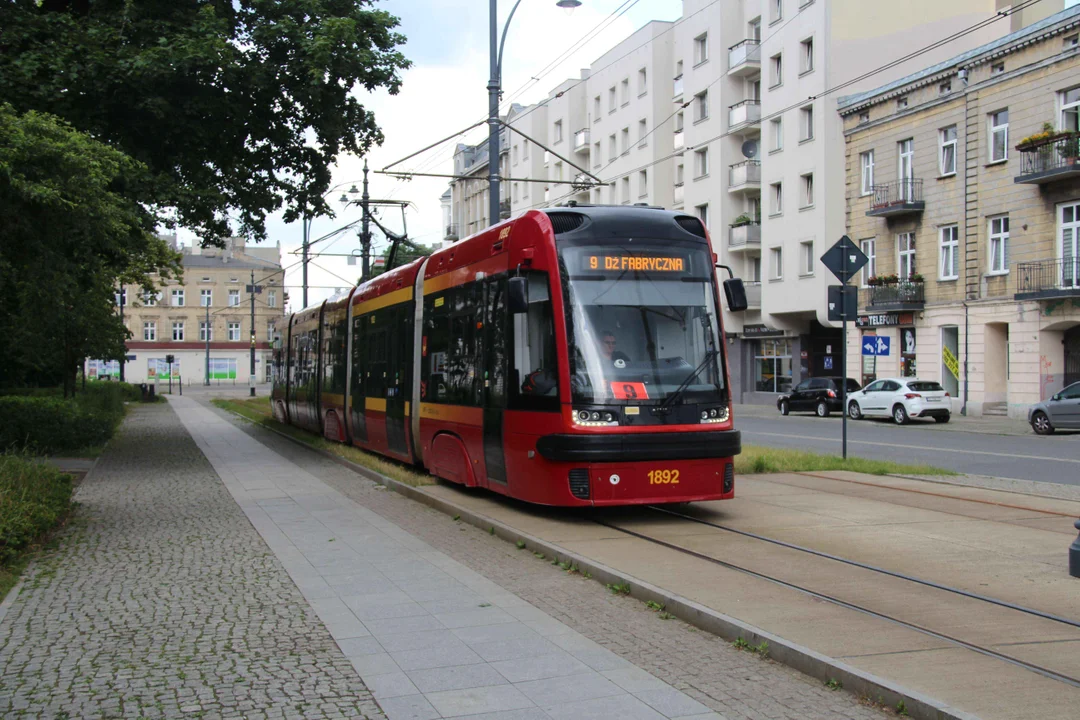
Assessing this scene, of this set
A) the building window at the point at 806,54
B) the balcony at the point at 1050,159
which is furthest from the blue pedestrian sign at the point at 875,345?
the building window at the point at 806,54

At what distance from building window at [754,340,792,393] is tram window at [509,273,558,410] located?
122ft

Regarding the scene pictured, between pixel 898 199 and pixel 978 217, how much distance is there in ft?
12.3

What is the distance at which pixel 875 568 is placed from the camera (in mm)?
7836

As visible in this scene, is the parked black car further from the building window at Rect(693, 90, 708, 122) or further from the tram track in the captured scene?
the tram track

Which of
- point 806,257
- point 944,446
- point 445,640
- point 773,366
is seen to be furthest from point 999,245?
point 445,640

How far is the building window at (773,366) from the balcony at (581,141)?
1938 cm

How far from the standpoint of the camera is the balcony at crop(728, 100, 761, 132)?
46.9m

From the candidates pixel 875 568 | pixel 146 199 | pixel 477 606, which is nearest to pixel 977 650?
pixel 875 568

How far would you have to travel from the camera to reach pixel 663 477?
33.1 feet

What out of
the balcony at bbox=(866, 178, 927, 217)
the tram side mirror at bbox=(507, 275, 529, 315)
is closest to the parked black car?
the balcony at bbox=(866, 178, 927, 217)

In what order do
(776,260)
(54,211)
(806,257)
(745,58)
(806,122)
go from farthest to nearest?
(745,58), (776,260), (806,257), (806,122), (54,211)

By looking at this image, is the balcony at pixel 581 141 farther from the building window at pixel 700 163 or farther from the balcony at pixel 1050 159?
the balcony at pixel 1050 159

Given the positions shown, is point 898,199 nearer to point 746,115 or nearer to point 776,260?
point 776,260

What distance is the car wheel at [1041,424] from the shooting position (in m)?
27.2
